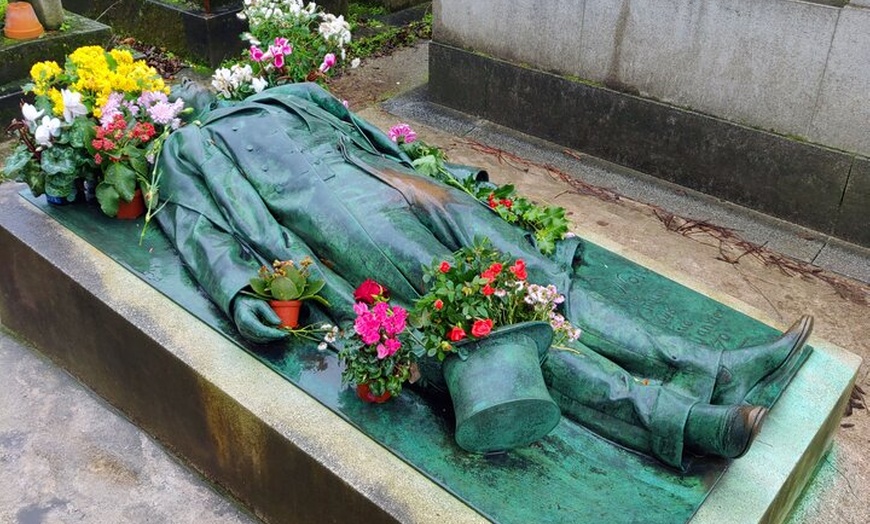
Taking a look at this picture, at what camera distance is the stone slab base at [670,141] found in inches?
211

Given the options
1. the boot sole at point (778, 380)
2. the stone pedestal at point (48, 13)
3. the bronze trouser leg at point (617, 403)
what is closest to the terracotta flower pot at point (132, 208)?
Answer: the bronze trouser leg at point (617, 403)

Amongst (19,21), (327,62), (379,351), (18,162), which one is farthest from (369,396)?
(19,21)

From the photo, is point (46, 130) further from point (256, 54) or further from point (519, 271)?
point (519, 271)

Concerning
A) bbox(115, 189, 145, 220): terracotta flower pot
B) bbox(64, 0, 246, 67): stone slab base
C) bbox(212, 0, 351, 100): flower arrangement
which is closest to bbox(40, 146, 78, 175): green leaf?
bbox(115, 189, 145, 220): terracotta flower pot

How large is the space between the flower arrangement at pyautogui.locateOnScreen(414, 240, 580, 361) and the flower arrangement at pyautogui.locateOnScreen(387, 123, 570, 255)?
0.81 m

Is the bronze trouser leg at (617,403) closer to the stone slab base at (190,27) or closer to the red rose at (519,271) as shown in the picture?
the red rose at (519,271)

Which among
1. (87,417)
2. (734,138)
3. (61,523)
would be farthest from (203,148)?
(734,138)

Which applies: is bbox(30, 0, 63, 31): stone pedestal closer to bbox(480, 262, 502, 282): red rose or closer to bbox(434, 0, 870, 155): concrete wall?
bbox(434, 0, 870, 155): concrete wall

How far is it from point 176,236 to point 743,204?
12.6 ft

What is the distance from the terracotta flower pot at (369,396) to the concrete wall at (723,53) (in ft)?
12.0

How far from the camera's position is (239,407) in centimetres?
305

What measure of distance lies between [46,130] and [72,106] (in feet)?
0.49

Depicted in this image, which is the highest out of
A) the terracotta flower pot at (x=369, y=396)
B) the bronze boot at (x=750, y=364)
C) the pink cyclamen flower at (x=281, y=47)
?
the pink cyclamen flower at (x=281, y=47)

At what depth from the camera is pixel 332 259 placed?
3373 mm
